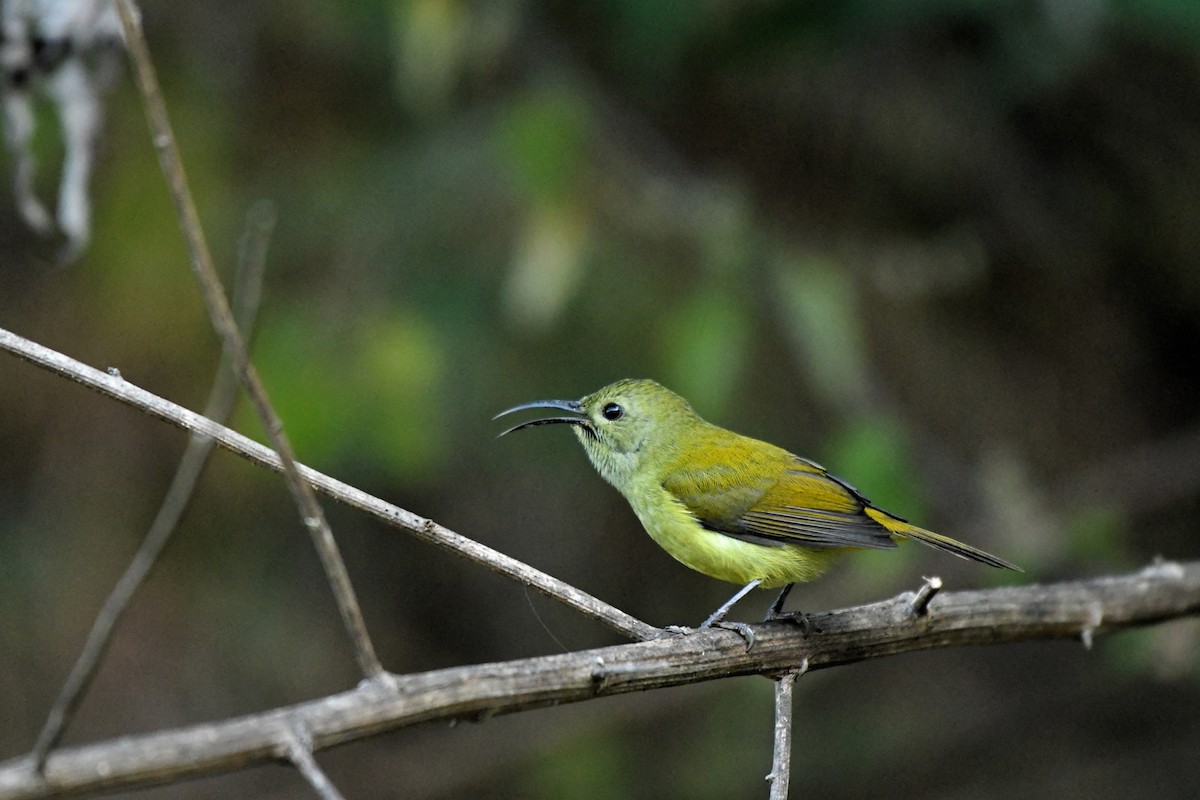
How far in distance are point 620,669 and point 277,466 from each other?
0.77 m

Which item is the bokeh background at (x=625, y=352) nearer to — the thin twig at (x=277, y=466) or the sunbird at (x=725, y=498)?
the sunbird at (x=725, y=498)

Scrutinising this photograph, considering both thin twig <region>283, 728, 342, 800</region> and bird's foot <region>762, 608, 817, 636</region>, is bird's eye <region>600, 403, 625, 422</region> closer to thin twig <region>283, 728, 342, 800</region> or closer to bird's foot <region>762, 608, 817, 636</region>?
bird's foot <region>762, 608, 817, 636</region>

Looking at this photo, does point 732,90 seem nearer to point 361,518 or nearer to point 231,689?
point 361,518

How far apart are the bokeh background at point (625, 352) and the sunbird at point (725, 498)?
0.76 metres

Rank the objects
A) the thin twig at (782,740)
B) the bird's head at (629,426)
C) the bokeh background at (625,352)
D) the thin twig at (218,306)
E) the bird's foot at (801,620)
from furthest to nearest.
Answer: the bokeh background at (625,352) → the bird's head at (629,426) → the bird's foot at (801,620) → the thin twig at (782,740) → the thin twig at (218,306)

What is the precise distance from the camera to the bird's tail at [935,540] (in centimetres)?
332

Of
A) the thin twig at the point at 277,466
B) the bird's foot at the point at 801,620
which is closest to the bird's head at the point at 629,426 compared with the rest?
the bird's foot at the point at 801,620

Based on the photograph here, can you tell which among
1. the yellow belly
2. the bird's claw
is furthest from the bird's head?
the bird's claw

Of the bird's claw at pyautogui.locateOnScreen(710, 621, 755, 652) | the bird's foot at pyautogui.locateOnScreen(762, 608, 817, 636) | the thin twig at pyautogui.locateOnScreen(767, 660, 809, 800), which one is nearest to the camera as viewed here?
the thin twig at pyautogui.locateOnScreen(767, 660, 809, 800)

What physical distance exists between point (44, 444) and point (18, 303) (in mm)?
737

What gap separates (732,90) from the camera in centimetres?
605

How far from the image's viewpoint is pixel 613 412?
403cm

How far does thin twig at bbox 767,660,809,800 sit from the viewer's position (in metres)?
2.38

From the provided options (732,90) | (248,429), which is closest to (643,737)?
(248,429)
